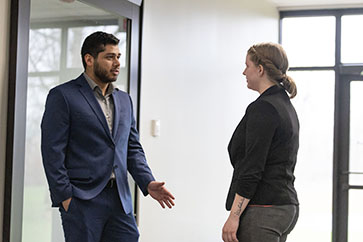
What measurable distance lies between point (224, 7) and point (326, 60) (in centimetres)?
134

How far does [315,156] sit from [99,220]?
12.6 feet

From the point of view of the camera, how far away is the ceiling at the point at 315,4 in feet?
18.6

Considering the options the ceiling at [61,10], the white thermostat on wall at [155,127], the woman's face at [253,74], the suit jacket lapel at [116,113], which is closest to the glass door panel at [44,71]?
the ceiling at [61,10]

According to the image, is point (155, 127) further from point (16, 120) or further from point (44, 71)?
point (16, 120)

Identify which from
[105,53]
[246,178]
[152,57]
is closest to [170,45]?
[152,57]

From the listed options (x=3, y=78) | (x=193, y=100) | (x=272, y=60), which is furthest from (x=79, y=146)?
(x=193, y=100)

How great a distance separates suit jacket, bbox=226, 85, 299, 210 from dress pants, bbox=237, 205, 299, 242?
27 mm

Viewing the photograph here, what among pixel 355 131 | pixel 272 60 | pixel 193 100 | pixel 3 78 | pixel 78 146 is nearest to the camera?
pixel 272 60

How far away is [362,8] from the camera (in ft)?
19.0

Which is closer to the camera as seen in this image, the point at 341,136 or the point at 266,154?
the point at 266,154

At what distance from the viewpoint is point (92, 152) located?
2371 millimetres

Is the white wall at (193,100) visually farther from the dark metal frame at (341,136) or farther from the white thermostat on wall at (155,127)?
the dark metal frame at (341,136)

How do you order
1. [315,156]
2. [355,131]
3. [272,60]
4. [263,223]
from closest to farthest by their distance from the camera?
[263,223], [272,60], [355,131], [315,156]

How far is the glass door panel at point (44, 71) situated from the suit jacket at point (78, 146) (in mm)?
487
